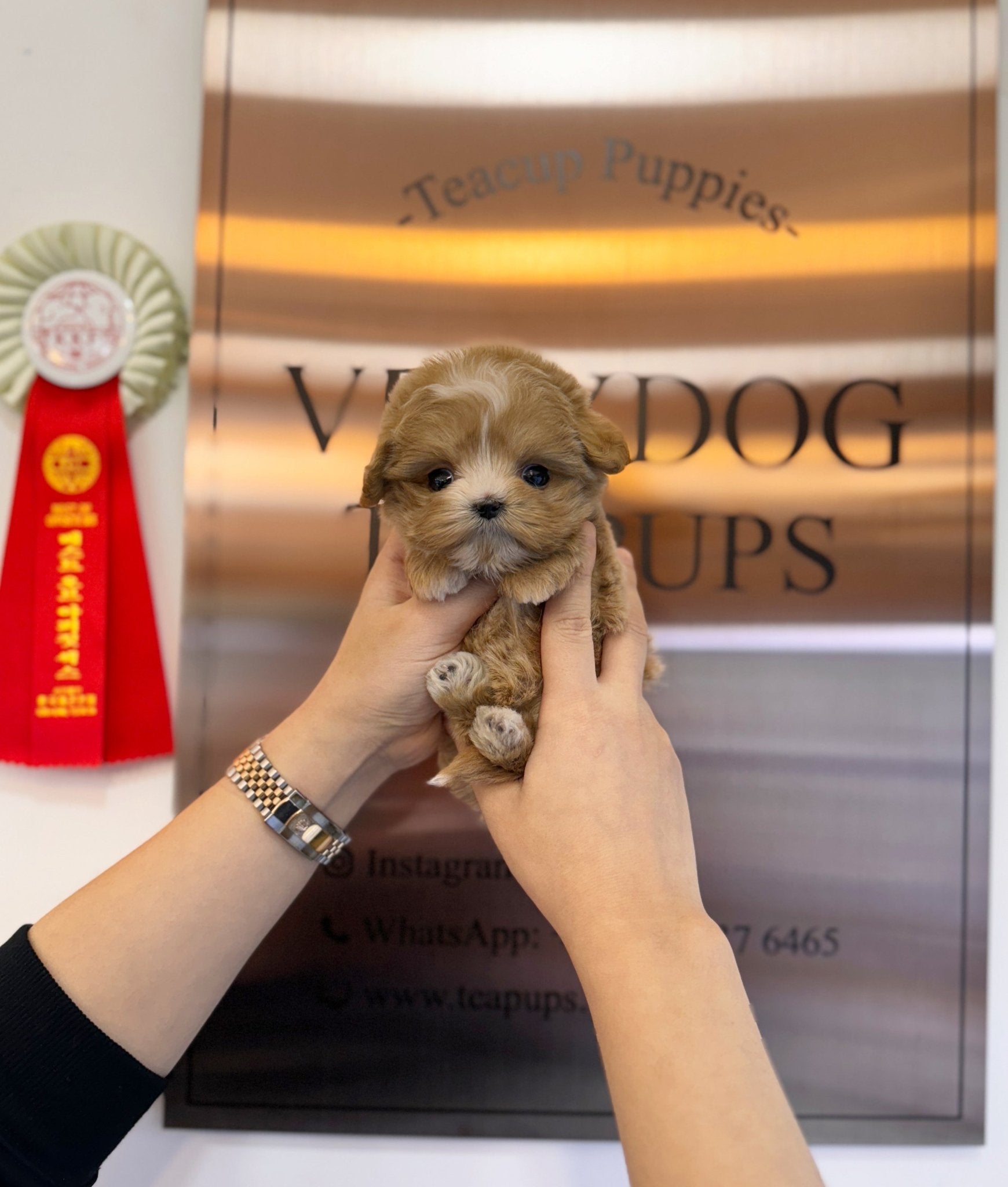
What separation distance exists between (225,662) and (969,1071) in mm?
1233

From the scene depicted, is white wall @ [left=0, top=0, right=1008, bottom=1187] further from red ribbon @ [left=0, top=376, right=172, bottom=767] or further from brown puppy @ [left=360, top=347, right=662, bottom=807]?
brown puppy @ [left=360, top=347, right=662, bottom=807]

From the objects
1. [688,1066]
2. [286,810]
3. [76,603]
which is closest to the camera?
[688,1066]

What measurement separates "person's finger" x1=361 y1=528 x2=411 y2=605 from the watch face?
588mm

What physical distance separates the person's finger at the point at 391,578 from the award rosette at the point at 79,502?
0.49 metres

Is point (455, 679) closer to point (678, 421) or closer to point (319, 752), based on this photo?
point (319, 752)

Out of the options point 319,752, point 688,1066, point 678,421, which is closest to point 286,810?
point 319,752

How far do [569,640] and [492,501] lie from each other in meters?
0.17

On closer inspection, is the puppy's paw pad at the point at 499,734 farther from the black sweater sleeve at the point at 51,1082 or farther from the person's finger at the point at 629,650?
the black sweater sleeve at the point at 51,1082

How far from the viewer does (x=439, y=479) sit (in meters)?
0.73

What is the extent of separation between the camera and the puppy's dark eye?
0.72 meters

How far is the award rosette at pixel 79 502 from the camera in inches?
44.2

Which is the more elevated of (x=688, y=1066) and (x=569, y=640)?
(x=569, y=640)

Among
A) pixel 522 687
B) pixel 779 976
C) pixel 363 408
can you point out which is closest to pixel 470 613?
pixel 522 687

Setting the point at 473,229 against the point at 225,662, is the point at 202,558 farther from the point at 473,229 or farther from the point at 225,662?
the point at 473,229
